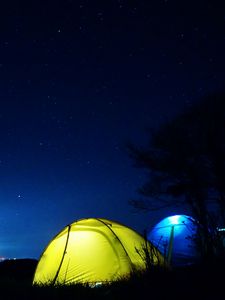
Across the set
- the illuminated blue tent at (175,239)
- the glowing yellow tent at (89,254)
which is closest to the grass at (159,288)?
the glowing yellow tent at (89,254)

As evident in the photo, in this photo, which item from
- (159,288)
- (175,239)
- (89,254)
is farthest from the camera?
(175,239)

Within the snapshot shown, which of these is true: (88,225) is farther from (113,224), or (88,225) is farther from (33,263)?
(33,263)

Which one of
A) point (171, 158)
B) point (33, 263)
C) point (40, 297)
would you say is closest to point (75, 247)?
point (40, 297)

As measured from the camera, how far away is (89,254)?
8672 mm

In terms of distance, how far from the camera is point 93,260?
28.1 feet

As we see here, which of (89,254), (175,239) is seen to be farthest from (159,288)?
(175,239)

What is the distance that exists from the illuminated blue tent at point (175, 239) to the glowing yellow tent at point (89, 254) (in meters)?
2.80

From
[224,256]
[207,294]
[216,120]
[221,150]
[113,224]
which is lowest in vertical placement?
[207,294]

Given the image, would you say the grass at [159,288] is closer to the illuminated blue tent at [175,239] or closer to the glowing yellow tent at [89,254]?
the glowing yellow tent at [89,254]

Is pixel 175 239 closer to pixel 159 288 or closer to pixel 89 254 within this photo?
pixel 89 254

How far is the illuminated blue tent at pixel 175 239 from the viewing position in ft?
39.5

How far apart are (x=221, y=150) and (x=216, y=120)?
140 cm

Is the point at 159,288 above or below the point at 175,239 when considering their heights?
below

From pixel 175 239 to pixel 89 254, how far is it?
16.1 feet
